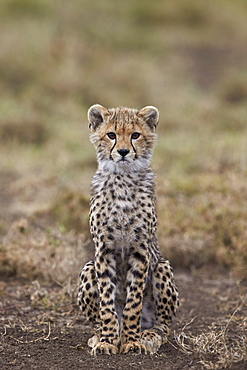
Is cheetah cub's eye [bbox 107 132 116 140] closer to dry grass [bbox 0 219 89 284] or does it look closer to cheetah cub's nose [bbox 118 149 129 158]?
cheetah cub's nose [bbox 118 149 129 158]

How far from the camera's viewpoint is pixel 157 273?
4047 millimetres

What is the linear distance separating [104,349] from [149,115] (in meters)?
1.45

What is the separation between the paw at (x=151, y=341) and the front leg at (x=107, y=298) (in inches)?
6.9

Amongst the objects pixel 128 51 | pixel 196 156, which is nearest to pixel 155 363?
pixel 196 156

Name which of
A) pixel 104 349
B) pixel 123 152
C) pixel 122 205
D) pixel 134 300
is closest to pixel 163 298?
pixel 134 300

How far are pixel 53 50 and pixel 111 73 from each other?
1294 millimetres

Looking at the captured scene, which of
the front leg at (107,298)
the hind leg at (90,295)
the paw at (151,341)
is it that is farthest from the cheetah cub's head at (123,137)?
the paw at (151,341)

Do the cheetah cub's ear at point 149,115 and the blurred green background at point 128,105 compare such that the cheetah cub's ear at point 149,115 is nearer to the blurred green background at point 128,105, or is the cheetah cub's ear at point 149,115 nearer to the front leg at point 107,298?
the front leg at point 107,298

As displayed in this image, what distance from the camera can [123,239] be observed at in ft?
12.5

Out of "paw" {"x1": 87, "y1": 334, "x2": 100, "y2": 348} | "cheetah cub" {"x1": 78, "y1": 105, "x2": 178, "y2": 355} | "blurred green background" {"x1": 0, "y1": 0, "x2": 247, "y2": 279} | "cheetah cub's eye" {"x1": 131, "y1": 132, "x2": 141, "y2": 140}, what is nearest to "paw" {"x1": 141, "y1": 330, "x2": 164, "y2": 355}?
"cheetah cub" {"x1": 78, "y1": 105, "x2": 178, "y2": 355}

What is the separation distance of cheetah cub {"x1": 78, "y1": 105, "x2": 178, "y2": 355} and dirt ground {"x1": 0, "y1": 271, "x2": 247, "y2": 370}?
0.15 meters

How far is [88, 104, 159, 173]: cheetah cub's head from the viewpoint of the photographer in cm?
375

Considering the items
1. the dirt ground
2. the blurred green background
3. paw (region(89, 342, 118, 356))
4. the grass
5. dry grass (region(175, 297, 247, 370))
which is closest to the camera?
dry grass (region(175, 297, 247, 370))

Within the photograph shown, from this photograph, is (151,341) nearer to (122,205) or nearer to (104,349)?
(104,349)
